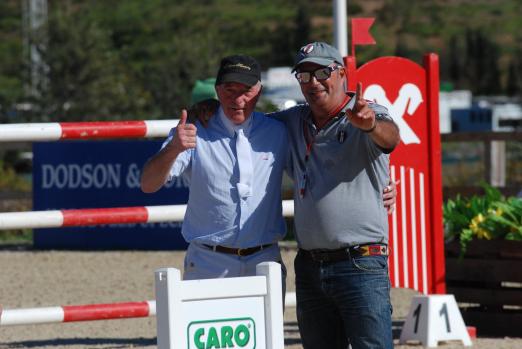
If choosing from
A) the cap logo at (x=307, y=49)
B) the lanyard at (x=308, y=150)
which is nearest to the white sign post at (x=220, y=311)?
the lanyard at (x=308, y=150)

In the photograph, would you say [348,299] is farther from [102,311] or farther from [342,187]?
[102,311]

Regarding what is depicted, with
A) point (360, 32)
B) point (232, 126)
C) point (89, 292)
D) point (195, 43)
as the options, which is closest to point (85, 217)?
point (360, 32)

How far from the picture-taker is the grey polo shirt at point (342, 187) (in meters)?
4.63

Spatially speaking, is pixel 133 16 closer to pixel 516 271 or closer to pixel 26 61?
pixel 26 61

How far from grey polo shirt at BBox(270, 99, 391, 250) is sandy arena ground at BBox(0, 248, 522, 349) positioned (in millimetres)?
2779

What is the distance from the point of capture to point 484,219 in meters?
7.84

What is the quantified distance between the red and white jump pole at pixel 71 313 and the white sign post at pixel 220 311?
2.18m

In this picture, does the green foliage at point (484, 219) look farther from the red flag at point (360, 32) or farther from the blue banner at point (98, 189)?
the blue banner at point (98, 189)

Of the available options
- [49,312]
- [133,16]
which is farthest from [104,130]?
[133,16]

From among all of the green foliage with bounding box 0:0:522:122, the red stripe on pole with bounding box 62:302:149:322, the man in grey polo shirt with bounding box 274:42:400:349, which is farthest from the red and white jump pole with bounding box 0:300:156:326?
the green foliage with bounding box 0:0:522:122

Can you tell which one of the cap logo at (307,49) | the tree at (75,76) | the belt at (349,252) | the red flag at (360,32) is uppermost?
the tree at (75,76)

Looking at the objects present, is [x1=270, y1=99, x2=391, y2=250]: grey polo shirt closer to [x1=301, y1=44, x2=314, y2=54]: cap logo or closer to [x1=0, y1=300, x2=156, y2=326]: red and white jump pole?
[x1=301, y1=44, x2=314, y2=54]: cap logo

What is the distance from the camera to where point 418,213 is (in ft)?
24.1

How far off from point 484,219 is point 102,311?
263 centimetres
